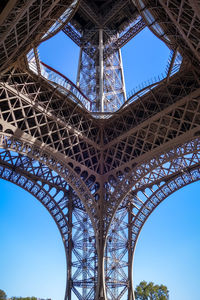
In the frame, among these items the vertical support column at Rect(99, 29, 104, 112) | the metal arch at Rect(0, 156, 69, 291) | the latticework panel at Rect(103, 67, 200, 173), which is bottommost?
the metal arch at Rect(0, 156, 69, 291)

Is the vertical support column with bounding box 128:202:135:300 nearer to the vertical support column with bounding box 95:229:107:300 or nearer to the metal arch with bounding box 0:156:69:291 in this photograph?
the vertical support column with bounding box 95:229:107:300

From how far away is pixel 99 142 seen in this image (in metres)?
21.2

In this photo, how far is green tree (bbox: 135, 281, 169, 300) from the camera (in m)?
32.8

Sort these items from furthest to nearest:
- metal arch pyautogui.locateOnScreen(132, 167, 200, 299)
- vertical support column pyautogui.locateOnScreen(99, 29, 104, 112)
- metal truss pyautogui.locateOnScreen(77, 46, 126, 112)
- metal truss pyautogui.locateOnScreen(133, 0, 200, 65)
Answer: metal truss pyautogui.locateOnScreen(77, 46, 126, 112), vertical support column pyautogui.locateOnScreen(99, 29, 104, 112), metal arch pyautogui.locateOnScreen(132, 167, 200, 299), metal truss pyautogui.locateOnScreen(133, 0, 200, 65)

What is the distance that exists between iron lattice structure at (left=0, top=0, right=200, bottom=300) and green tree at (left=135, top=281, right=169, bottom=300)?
46.2ft

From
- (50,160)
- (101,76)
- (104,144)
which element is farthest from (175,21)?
(101,76)

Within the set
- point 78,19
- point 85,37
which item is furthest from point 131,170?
point 78,19

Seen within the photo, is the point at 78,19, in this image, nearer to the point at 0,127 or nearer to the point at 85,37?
the point at 85,37

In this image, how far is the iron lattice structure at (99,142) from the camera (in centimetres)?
1554

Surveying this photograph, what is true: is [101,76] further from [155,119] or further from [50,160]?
[50,160]

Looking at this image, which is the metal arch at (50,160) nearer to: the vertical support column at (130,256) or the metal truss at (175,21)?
the vertical support column at (130,256)

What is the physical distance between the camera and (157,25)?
13.1m

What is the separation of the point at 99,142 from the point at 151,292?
70.3ft

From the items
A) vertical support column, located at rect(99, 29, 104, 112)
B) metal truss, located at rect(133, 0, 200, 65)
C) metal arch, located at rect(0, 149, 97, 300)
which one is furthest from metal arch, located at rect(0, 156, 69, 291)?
metal truss, located at rect(133, 0, 200, 65)
